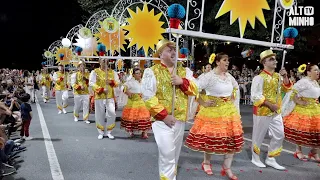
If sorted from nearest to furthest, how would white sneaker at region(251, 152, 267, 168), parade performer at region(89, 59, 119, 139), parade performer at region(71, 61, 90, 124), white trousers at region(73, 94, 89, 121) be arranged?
white sneaker at region(251, 152, 267, 168)
parade performer at region(89, 59, 119, 139)
white trousers at region(73, 94, 89, 121)
parade performer at region(71, 61, 90, 124)

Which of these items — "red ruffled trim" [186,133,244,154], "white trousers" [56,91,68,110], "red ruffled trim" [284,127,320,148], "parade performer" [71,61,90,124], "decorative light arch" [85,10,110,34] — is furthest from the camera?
"decorative light arch" [85,10,110,34]

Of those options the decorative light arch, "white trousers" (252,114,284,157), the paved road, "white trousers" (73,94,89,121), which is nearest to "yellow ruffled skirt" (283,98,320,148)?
the paved road

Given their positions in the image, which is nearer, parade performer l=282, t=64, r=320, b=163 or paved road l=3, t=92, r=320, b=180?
paved road l=3, t=92, r=320, b=180

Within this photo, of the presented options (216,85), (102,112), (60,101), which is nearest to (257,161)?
(216,85)

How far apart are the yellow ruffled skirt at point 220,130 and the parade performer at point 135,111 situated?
2992 millimetres

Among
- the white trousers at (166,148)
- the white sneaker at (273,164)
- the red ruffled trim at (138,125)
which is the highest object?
the white trousers at (166,148)

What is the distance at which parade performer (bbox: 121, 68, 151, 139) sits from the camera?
7.92 meters

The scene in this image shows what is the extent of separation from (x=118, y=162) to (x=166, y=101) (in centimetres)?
226

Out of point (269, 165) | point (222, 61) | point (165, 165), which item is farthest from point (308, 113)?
point (165, 165)

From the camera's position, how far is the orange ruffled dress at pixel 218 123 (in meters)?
4.85

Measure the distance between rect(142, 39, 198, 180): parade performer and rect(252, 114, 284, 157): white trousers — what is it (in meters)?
1.93

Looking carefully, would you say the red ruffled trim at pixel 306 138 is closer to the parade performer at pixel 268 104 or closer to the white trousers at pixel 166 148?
the parade performer at pixel 268 104

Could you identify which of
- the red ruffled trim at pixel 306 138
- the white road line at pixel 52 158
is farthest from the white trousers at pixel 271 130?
the white road line at pixel 52 158

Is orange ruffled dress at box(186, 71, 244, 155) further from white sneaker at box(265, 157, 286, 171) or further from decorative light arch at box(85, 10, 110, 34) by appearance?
decorative light arch at box(85, 10, 110, 34)
